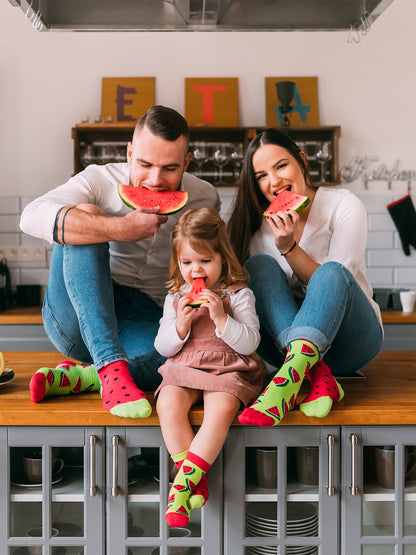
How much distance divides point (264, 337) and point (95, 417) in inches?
22.7

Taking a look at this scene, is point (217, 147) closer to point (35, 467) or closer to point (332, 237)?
point (332, 237)

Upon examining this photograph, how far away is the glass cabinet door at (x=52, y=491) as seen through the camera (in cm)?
143

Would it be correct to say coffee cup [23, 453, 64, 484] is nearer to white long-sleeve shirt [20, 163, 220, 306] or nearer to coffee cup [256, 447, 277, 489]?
coffee cup [256, 447, 277, 489]

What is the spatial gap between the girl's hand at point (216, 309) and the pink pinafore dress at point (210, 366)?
0.08 feet

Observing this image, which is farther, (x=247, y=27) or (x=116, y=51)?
(x=116, y=51)

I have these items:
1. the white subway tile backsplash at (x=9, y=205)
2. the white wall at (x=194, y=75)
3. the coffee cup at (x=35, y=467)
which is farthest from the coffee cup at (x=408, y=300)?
the white subway tile backsplash at (x=9, y=205)

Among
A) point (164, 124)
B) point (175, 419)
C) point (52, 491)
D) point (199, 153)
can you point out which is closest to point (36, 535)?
point (52, 491)

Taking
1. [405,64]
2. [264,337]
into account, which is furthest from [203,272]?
[405,64]

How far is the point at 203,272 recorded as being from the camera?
1562 millimetres

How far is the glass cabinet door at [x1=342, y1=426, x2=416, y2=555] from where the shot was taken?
142 centimetres


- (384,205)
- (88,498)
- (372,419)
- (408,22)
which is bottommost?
(88,498)

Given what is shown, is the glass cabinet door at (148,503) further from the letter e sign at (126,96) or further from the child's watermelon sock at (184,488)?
the letter e sign at (126,96)

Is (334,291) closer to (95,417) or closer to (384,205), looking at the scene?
(95,417)

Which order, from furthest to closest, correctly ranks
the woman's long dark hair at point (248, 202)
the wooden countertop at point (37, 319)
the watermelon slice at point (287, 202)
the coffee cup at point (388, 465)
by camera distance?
1. the wooden countertop at point (37, 319)
2. the woman's long dark hair at point (248, 202)
3. the watermelon slice at point (287, 202)
4. the coffee cup at point (388, 465)
